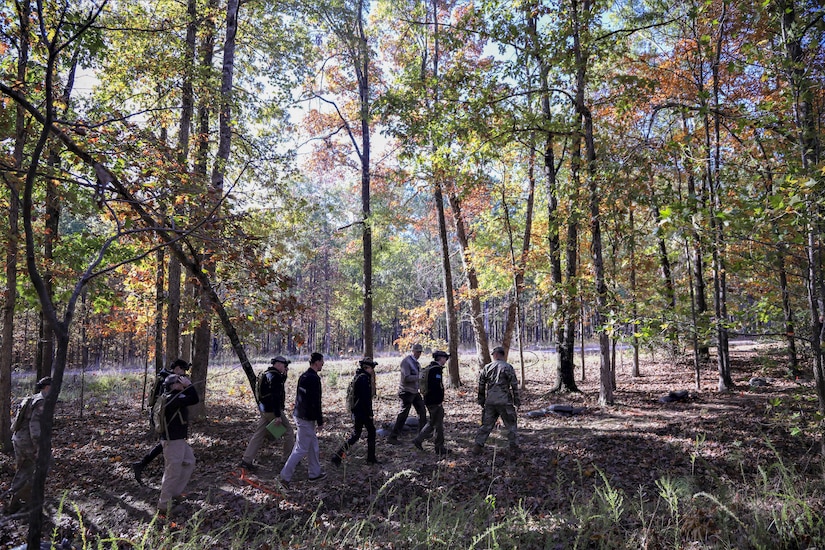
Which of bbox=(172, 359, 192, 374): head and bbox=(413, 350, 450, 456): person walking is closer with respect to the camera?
bbox=(172, 359, 192, 374): head

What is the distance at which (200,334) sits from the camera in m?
11.8

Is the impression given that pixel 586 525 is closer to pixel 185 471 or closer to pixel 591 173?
pixel 185 471

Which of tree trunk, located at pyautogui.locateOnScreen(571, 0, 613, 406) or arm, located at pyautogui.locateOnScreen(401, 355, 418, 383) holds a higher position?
tree trunk, located at pyautogui.locateOnScreen(571, 0, 613, 406)

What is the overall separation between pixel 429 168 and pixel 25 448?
33.0 feet

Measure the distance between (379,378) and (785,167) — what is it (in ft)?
63.0

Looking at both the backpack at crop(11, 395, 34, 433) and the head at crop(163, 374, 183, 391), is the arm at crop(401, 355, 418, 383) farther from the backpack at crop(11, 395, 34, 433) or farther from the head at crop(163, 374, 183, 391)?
the backpack at crop(11, 395, 34, 433)

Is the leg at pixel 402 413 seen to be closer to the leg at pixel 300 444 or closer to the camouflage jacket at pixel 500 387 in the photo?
the camouflage jacket at pixel 500 387

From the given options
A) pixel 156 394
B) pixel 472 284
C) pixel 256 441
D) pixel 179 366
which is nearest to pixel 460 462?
pixel 256 441

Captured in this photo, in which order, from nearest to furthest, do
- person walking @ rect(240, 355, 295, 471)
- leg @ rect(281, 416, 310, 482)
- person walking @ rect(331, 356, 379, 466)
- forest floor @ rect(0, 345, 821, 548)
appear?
1. forest floor @ rect(0, 345, 821, 548)
2. leg @ rect(281, 416, 310, 482)
3. person walking @ rect(240, 355, 295, 471)
4. person walking @ rect(331, 356, 379, 466)

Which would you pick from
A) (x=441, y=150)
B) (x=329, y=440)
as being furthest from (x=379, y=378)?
(x=441, y=150)

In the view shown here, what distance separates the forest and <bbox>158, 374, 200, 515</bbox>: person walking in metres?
1.91

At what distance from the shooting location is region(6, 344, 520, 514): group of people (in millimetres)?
6781

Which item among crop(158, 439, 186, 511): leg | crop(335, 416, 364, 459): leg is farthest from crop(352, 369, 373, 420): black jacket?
crop(158, 439, 186, 511): leg

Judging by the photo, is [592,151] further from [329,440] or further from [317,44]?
[317,44]
